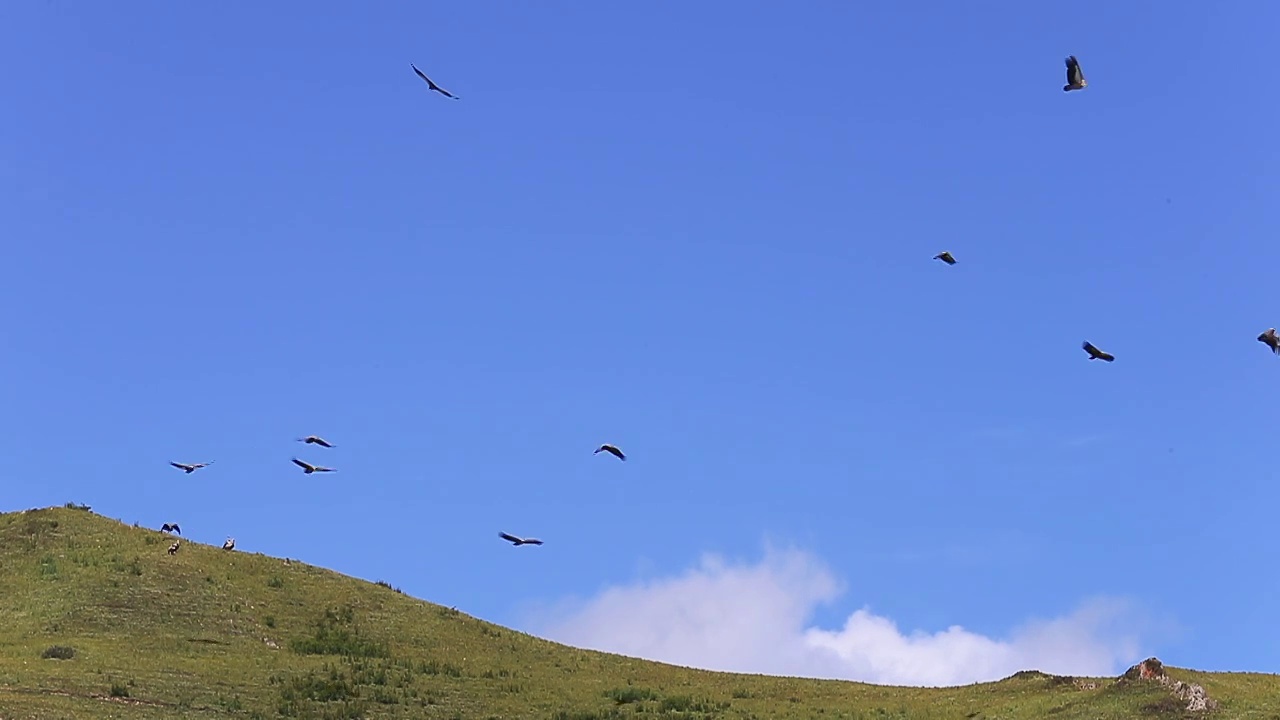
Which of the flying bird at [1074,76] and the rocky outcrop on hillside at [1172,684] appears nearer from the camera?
the flying bird at [1074,76]

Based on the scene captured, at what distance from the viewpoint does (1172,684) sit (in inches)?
2435

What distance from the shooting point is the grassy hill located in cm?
5872

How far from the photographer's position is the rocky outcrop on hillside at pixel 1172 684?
193ft

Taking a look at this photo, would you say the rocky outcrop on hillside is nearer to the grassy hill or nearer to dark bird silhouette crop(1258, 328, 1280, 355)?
the grassy hill

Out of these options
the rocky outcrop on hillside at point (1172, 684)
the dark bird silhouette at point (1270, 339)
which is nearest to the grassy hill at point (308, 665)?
the rocky outcrop on hillside at point (1172, 684)

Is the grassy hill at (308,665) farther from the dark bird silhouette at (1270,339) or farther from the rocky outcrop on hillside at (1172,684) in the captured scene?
the dark bird silhouette at (1270,339)

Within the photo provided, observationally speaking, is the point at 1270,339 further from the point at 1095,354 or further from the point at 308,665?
the point at 308,665

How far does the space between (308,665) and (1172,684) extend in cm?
3283

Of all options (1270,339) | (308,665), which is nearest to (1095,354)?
(1270,339)

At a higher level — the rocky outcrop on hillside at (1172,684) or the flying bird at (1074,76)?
the flying bird at (1074,76)

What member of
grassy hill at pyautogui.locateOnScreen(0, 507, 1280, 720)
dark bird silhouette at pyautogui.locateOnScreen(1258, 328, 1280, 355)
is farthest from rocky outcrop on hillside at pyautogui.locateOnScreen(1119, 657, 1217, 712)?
dark bird silhouette at pyautogui.locateOnScreen(1258, 328, 1280, 355)

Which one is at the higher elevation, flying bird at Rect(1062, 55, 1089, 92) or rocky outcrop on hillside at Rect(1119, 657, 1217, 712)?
flying bird at Rect(1062, 55, 1089, 92)

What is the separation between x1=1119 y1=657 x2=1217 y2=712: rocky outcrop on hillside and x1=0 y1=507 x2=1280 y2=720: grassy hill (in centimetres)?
47

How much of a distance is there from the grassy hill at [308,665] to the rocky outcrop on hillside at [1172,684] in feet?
1.55
